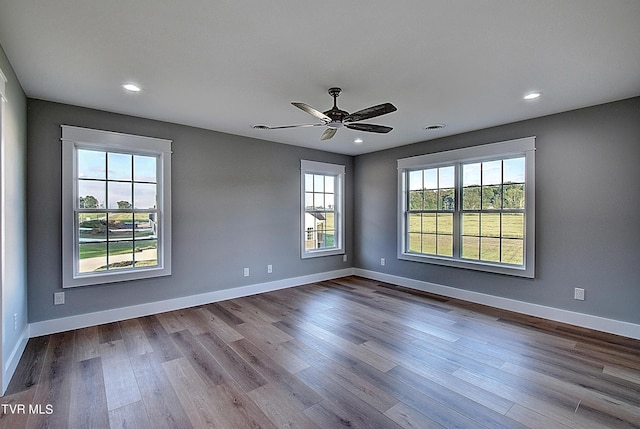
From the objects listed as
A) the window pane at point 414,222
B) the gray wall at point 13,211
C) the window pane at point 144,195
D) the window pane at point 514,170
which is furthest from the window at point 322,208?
the gray wall at point 13,211

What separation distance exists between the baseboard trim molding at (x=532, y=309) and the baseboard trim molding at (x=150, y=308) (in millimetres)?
1991

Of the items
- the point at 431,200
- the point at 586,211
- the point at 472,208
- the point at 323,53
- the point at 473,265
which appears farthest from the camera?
the point at 431,200

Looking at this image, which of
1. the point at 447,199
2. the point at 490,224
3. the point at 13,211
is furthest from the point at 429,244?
the point at 13,211

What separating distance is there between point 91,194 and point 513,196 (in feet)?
17.9

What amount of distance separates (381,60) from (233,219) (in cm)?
326

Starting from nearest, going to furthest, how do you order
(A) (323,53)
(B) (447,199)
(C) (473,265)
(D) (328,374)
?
(A) (323,53) → (D) (328,374) → (C) (473,265) → (B) (447,199)

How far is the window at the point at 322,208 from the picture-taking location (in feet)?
19.0

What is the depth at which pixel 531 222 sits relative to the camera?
4004 mm

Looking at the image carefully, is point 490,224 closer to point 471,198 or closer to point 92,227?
point 471,198

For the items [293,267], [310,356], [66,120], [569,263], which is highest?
[66,120]

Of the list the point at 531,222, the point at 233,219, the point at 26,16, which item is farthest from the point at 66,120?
the point at 531,222

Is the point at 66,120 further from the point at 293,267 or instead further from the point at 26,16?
the point at 293,267

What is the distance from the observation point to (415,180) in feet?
18.2

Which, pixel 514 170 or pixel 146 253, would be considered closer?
pixel 146 253
